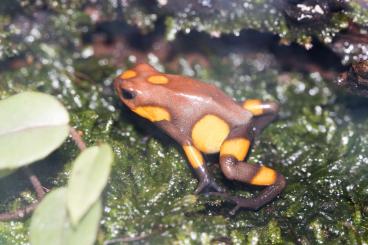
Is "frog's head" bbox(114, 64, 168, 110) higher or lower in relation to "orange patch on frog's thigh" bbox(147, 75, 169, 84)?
lower

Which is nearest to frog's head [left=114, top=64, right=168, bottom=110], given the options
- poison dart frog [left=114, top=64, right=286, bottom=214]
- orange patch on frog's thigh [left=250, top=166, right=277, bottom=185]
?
poison dart frog [left=114, top=64, right=286, bottom=214]

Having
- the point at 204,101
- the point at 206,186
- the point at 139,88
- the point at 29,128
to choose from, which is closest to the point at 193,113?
the point at 204,101

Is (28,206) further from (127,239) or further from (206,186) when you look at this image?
(206,186)

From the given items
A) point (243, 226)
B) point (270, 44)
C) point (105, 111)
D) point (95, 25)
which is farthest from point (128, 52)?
point (243, 226)

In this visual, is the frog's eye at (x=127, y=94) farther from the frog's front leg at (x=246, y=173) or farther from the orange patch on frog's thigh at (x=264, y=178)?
the orange patch on frog's thigh at (x=264, y=178)

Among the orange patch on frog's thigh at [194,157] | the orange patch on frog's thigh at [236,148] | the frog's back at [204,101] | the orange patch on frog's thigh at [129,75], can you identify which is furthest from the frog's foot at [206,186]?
the orange patch on frog's thigh at [129,75]

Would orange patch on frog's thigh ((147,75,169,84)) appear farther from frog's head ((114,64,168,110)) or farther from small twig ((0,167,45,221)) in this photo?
small twig ((0,167,45,221))
